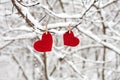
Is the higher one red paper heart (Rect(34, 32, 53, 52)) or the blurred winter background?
red paper heart (Rect(34, 32, 53, 52))

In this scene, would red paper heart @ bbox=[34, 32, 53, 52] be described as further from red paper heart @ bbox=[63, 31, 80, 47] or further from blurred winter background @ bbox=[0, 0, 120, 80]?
blurred winter background @ bbox=[0, 0, 120, 80]

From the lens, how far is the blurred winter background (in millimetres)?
2338

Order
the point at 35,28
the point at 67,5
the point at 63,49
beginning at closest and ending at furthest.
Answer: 1. the point at 35,28
2. the point at 63,49
3. the point at 67,5

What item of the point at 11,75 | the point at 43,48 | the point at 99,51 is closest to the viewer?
the point at 43,48

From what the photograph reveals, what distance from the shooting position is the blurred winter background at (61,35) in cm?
234

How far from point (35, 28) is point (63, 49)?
2.21m

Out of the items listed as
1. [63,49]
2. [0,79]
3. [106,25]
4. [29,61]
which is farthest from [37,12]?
[0,79]

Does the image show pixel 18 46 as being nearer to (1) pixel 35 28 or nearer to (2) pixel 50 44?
(1) pixel 35 28

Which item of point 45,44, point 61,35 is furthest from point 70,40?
point 61,35

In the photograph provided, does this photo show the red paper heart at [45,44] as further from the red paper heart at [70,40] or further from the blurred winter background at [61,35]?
the blurred winter background at [61,35]

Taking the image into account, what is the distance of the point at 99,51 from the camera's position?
6.71 meters

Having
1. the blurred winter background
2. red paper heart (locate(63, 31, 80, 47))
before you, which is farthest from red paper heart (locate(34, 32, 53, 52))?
the blurred winter background

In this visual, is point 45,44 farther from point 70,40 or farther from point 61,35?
point 61,35

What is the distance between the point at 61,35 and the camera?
2.93 meters
